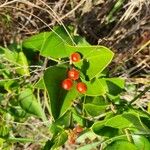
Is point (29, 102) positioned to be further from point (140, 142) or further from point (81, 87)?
point (140, 142)

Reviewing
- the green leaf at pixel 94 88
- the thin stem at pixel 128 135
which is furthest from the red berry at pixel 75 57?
the thin stem at pixel 128 135

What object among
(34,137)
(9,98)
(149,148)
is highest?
(149,148)

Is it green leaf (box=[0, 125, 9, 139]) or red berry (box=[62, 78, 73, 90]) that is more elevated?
red berry (box=[62, 78, 73, 90])

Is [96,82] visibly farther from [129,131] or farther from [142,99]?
[142,99]

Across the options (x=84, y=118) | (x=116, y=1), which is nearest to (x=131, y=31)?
(x=116, y=1)

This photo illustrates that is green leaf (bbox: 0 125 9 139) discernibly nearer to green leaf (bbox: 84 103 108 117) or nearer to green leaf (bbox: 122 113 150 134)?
green leaf (bbox: 84 103 108 117)

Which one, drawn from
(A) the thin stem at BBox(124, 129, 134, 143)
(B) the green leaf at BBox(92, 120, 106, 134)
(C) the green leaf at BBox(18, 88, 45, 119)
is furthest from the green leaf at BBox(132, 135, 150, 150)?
(C) the green leaf at BBox(18, 88, 45, 119)

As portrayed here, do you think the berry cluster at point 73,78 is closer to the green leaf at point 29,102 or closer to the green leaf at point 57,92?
the green leaf at point 57,92
